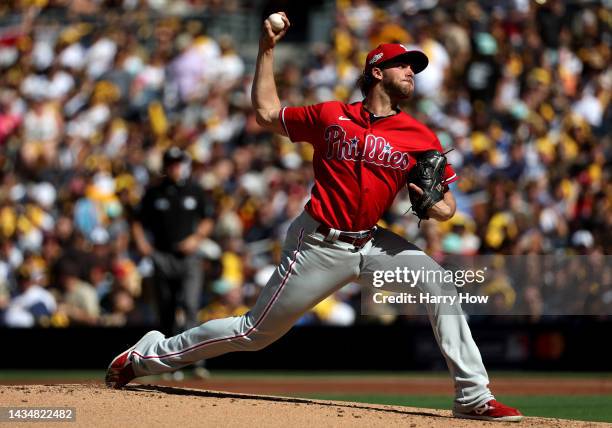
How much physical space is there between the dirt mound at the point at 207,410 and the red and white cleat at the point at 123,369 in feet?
0.26

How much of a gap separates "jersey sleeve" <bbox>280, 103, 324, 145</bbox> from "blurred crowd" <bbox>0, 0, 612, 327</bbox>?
5.87 m

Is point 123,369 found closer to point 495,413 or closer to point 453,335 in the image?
point 453,335

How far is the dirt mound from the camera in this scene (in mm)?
6715

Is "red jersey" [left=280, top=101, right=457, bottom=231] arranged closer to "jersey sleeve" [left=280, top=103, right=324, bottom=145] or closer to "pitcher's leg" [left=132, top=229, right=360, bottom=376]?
"jersey sleeve" [left=280, top=103, right=324, bottom=145]

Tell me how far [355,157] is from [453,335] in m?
1.18

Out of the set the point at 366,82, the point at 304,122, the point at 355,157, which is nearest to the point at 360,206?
the point at 355,157

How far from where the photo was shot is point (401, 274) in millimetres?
7082

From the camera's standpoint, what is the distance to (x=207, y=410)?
22.9 feet

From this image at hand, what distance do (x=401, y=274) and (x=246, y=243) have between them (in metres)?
7.77

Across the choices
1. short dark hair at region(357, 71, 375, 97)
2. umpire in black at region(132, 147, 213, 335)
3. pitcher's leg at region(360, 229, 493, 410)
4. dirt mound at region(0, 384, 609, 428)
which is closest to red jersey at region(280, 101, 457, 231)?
short dark hair at region(357, 71, 375, 97)

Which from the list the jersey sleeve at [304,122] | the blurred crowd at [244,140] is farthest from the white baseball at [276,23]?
the blurred crowd at [244,140]

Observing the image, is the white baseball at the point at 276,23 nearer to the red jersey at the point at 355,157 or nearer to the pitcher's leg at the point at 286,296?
the red jersey at the point at 355,157

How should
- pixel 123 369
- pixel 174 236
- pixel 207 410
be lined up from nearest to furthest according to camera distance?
pixel 207 410, pixel 123 369, pixel 174 236

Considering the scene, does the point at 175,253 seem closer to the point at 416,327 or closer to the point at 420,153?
the point at 416,327
